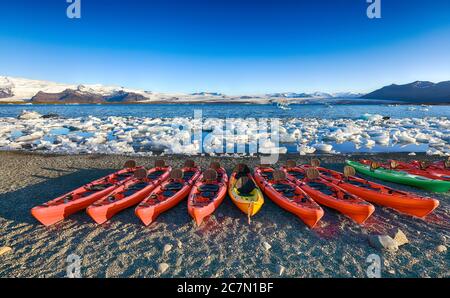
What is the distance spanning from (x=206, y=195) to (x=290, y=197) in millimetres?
2923

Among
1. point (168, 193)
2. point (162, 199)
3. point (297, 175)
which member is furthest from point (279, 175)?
point (162, 199)

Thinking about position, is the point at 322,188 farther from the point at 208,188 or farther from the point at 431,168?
Result: the point at 431,168

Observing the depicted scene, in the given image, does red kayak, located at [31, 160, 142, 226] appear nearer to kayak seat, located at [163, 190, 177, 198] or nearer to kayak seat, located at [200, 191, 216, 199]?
kayak seat, located at [163, 190, 177, 198]

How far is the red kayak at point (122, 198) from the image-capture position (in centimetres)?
729

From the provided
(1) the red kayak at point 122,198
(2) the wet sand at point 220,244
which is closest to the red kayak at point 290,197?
(2) the wet sand at point 220,244

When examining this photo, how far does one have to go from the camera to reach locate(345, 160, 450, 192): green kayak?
373 inches

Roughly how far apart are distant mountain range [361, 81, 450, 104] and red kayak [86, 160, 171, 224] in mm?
158855

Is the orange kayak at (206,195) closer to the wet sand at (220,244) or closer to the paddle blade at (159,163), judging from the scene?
the wet sand at (220,244)

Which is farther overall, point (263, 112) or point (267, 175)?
point (263, 112)

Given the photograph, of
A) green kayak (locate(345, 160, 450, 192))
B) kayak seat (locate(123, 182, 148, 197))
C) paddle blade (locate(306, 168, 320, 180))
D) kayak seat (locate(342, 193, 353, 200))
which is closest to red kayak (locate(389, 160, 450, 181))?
green kayak (locate(345, 160, 450, 192))

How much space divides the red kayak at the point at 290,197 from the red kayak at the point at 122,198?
430 centimetres

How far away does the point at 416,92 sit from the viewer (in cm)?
15738

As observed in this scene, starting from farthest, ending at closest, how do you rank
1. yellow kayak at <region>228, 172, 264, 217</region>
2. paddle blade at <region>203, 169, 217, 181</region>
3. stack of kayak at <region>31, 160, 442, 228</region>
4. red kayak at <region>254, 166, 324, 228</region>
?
paddle blade at <region>203, 169, 217, 181</region>, yellow kayak at <region>228, 172, 264, 217</region>, stack of kayak at <region>31, 160, 442, 228</region>, red kayak at <region>254, 166, 324, 228</region>
